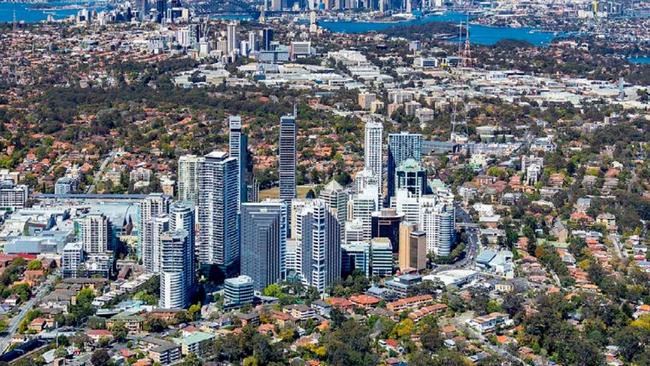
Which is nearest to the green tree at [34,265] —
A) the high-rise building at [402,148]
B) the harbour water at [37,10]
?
the high-rise building at [402,148]

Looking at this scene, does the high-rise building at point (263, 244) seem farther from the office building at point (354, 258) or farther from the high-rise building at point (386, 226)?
the high-rise building at point (386, 226)

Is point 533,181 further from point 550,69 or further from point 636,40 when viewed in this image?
point 636,40

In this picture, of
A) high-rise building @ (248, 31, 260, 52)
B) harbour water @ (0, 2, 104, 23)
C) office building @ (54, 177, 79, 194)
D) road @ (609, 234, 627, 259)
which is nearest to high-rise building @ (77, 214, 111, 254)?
office building @ (54, 177, 79, 194)

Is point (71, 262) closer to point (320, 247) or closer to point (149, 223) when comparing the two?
point (149, 223)

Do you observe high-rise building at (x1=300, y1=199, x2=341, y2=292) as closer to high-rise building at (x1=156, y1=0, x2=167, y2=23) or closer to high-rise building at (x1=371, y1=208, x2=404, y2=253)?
high-rise building at (x1=371, y1=208, x2=404, y2=253)

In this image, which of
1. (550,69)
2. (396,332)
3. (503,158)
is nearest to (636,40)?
(550,69)
